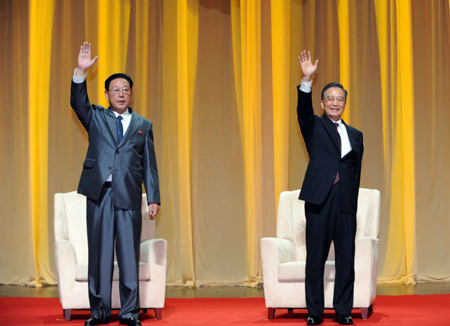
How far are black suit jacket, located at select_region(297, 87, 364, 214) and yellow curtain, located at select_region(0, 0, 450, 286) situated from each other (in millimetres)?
2290

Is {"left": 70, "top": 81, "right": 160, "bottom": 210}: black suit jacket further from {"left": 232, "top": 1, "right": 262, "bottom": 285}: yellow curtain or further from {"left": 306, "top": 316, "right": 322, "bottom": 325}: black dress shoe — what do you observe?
{"left": 232, "top": 1, "right": 262, "bottom": 285}: yellow curtain

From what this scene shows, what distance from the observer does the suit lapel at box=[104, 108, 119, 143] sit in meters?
3.77

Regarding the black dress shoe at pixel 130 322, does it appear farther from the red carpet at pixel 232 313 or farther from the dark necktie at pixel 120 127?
the dark necktie at pixel 120 127

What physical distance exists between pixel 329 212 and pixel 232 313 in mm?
994

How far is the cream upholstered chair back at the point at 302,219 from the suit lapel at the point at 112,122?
1.34 meters

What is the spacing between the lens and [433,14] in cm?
629

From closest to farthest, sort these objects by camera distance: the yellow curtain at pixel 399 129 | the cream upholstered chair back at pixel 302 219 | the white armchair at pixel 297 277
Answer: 1. the white armchair at pixel 297 277
2. the cream upholstered chair back at pixel 302 219
3. the yellow curtain at pixel 399 129

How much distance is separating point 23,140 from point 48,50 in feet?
2.90

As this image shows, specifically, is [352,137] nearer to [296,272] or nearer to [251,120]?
[296,272]

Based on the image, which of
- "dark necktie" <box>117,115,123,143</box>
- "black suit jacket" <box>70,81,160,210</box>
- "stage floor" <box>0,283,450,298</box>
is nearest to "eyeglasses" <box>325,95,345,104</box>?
"black suit jacket" <box>70,81,160,210</box>

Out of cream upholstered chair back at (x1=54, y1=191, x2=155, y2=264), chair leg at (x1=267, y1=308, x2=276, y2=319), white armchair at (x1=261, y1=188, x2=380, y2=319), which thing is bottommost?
chair leg at (x1=267, y1=308, x2=276, y2=319)

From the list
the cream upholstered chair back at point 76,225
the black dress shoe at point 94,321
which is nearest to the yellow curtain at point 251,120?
the cream upholstered chair back at point 76,225

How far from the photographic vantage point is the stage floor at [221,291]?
5347mm

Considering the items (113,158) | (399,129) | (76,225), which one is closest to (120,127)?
(113,158)
